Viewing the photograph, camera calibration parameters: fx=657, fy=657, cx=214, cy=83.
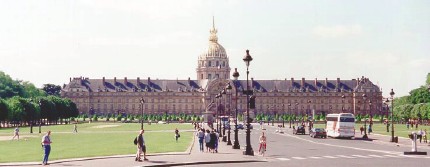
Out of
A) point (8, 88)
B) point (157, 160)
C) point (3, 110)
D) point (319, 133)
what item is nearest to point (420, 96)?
point (319, 133)

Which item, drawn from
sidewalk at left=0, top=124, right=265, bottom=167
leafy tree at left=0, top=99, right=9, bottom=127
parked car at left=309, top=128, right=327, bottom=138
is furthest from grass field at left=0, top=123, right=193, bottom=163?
leafy tree at left=0, top=99, right=9, bottom=127

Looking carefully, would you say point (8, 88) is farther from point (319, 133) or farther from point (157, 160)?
point (157, 160)

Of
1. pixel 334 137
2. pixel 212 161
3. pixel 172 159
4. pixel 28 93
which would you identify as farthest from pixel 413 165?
pixel 28 93

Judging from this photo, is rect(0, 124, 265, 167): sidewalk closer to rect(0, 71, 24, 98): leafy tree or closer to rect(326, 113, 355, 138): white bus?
rect(326, 113, 355, 138): white bus

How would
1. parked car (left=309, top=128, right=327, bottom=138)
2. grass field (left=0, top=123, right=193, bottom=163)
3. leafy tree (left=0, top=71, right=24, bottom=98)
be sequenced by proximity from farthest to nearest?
leafy tree (left=0, top=71, right=24, bottom=98) < parked car (left=309, top=128, right=327, bottom=138) < grass field (left=0, top=123, right=193, bottom=163)

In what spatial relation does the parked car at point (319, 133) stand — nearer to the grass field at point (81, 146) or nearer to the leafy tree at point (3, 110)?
the grass field at point (81, 146)

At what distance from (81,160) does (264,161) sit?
9.87 meters

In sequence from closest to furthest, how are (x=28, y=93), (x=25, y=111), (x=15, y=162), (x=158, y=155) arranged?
(x=15, y=162)
(x=158, y=155)
(x=25, y=111)
(x=28, y=93)

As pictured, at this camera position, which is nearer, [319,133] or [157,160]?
[157,160]

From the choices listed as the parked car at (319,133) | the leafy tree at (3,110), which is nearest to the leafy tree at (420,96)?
the parked car at (319,133)

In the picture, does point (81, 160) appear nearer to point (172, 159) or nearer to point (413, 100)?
point (172, 159)

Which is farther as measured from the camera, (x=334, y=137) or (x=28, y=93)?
(x=28, y=93)

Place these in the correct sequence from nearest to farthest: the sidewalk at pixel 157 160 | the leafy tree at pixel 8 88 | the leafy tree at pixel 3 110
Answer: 1. the sidewalk at pixel 157 160
2. the leafy tree at pixel 3 110
3. the leafy tree at pixel 8 88

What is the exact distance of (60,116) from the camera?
516 feet
